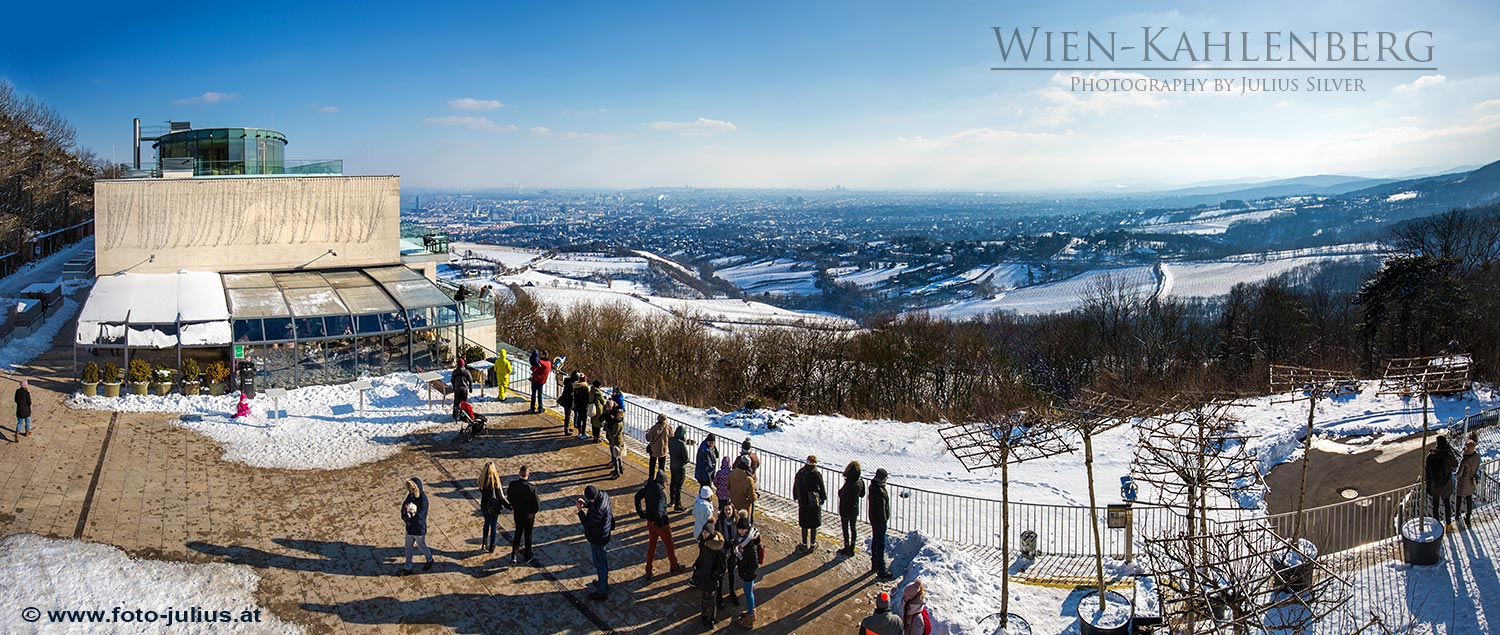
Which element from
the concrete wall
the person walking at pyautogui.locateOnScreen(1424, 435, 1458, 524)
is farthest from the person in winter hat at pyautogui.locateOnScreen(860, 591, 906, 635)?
the concrete wall

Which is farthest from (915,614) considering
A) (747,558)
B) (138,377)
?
(138,377)

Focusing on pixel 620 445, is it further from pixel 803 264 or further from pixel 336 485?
pixel 803 264

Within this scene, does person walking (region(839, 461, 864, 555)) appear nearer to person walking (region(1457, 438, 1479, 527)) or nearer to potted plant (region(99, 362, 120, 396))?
person walking (region(1457, 438, 1479, 527))

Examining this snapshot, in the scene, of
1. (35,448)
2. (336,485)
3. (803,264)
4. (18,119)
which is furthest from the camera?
(803,264)

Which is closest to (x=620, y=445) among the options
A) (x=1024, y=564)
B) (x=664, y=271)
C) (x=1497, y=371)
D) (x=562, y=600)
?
(x=562, y=600)

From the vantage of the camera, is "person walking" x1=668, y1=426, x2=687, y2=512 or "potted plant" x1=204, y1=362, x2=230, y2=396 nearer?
"person walking" x1=668, y1=426, x2=687, y2=512

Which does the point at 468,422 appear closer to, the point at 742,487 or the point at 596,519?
the point at 742,487
